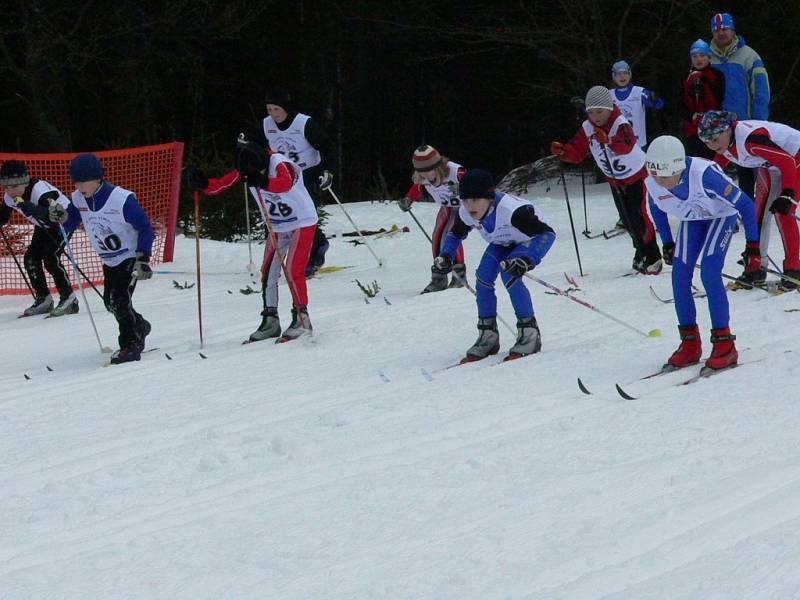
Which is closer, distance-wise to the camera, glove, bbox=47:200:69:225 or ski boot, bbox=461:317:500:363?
ski boot, bbox=461:317:500:363

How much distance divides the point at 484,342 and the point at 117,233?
8.88 ft

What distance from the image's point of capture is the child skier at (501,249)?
6707 millimetres

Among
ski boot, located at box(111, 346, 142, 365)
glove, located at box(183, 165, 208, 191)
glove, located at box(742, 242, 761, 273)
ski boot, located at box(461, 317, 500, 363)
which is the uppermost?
glove, located at box(183, 165, 208, 191)

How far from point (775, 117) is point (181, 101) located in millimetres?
10635

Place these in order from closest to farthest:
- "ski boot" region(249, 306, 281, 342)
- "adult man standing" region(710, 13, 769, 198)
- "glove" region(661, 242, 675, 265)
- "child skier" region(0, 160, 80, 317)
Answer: "glove" region(661, 242, 675, 265), "ski boot" region(249, 306, 281, 342), "child skier" region(0, 160, 80, 317), "adult man standing" region(710, 13, 769, 198)

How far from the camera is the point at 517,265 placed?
6.62 m

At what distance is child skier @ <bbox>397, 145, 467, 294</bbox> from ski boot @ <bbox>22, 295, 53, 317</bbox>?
3501mm

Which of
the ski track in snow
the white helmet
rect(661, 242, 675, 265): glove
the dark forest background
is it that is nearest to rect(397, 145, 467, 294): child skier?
the ski track in snow

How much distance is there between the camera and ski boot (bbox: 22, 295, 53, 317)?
34.8 feet

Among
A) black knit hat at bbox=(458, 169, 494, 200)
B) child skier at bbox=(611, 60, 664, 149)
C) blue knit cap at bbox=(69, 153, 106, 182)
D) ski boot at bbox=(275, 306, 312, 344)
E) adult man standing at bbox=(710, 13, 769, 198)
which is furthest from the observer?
child skier at bbox=(611, 60, 664, 149)

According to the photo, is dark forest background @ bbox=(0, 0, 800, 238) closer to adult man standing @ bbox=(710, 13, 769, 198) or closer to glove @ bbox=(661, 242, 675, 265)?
adult man standing @ bbox=(710, 13, 769, 198)

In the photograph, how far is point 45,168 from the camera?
12836mm

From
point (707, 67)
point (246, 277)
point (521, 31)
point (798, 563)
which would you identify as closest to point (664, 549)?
point (798, 563)

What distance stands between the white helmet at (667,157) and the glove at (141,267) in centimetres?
346
